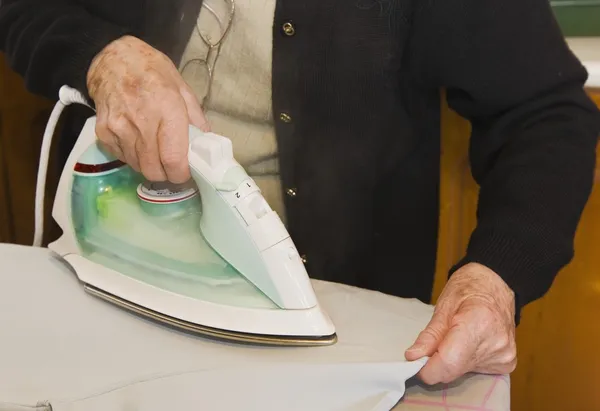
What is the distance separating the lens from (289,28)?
35.4 inches

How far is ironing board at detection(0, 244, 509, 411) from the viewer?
654 mm

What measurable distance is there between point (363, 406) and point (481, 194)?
35cm

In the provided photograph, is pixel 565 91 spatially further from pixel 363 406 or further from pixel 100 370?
pixel 100 370

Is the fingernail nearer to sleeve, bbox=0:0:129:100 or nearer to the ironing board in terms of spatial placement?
the ironing board

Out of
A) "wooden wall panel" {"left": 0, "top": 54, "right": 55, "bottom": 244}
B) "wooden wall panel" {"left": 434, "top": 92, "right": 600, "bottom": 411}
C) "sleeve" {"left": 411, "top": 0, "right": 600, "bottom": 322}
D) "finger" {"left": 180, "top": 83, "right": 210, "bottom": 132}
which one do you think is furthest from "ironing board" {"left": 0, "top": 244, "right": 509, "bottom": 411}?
"wooden wall panel" {"left": 0, "top": 54, "right": 55, "bottom": 244}

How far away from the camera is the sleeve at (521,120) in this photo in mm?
786

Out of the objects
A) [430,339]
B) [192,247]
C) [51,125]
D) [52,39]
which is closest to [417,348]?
[430,339]

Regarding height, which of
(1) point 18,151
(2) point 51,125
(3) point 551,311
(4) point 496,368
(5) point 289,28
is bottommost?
(3) point 551,311

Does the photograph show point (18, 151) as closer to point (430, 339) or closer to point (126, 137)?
point (126, 137)

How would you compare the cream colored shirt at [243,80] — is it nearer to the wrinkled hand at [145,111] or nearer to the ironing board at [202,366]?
the wrinkled hand at [145,111]

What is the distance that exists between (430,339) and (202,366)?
0.73 feet

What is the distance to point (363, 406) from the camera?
0.65m

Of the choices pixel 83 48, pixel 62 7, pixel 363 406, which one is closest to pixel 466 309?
pixel 363 406

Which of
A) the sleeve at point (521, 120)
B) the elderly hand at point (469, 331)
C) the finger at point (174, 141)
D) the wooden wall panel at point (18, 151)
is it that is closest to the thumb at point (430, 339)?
the elderly hand at point (469, 331)
